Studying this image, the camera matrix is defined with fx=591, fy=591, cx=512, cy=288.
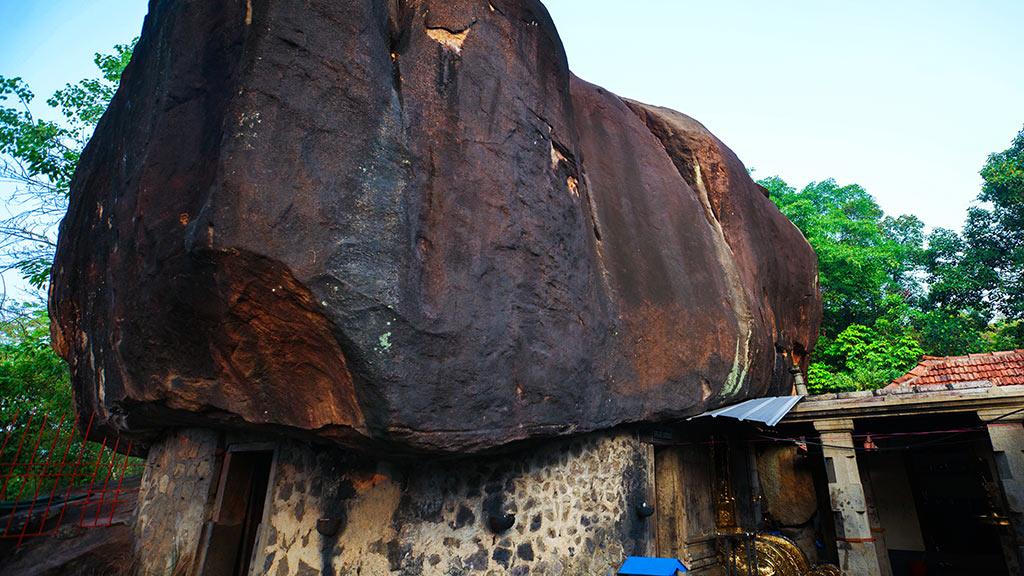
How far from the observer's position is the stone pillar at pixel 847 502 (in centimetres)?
→ 724

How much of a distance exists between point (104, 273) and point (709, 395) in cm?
708

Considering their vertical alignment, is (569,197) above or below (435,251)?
above

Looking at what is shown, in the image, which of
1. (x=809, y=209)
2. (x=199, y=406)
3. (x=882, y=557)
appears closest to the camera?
(x=199, y=406)

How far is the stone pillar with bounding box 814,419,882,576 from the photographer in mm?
7238

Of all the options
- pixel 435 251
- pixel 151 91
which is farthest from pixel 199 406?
pixel 151 91

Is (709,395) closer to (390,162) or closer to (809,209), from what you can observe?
(390,162)

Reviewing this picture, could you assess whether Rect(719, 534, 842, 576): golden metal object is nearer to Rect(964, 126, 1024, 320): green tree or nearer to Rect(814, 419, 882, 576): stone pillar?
Rect(814, 419, 882, 576): stone pillar

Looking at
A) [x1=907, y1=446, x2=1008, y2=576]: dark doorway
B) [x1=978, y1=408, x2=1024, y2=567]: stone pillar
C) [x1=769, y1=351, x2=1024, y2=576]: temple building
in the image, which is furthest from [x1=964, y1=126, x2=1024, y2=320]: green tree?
[x1=978, y1=408, x2=1024, y2=567]: stone pillar

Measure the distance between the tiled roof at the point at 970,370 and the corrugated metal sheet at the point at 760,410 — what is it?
5.12 meters

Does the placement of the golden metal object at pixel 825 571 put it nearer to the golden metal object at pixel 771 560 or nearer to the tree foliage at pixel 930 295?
the golden metal object at pixel 771 560

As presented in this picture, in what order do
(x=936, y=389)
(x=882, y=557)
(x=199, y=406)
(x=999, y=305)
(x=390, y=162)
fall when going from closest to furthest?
(x=390, y=162) → (x=199, y=406) → (x=936, y=389) → (x=882, y=557) → (x=999, y=305)

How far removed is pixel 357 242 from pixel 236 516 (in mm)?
4020

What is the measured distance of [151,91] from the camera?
579cm

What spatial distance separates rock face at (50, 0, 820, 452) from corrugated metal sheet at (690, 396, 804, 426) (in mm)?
829
